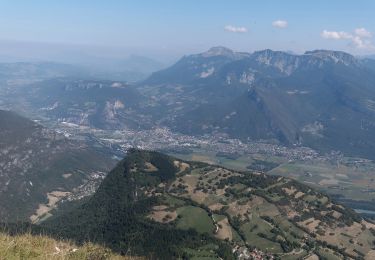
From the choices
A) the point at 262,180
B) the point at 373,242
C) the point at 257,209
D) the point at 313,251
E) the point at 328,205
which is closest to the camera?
the point at 313,251

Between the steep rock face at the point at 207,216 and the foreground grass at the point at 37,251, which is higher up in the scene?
the foreground grass at the point at 37,251

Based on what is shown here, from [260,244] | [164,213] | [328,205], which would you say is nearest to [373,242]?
[328,205]

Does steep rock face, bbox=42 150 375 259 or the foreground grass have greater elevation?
the foreground grass

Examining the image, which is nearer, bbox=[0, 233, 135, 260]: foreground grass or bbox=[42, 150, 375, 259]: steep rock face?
bbox=[0, 233, 135, 260]: foreground grass

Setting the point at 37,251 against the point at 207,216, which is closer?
the point at 37,251

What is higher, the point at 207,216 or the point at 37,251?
the point at 37,251

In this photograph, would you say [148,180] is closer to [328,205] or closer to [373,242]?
[328,205]

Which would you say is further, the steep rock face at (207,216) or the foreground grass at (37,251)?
the steep rock face at (207,216)

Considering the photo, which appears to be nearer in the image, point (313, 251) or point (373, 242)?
point (313, 251)
